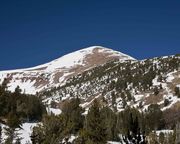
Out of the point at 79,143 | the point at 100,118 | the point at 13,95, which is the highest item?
the point at 13,95

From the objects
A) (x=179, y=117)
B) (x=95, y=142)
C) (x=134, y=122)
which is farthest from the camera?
(x=179, y=117)

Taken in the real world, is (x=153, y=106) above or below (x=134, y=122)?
above

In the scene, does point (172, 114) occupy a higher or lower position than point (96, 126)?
higher

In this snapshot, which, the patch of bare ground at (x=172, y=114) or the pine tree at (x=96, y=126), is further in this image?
the patch of bare ground at (x=172, y=114)

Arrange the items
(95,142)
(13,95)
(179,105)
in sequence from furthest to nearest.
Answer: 1. (179,105)
2. (13,95)
3. (95,142)

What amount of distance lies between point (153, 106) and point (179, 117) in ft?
60.6

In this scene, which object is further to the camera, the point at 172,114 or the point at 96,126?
the point at 172,114

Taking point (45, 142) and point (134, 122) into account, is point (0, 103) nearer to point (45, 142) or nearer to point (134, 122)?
point (45, 142)

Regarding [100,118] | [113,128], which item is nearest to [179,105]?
[113,128]

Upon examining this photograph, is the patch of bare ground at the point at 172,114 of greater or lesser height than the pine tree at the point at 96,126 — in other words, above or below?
above

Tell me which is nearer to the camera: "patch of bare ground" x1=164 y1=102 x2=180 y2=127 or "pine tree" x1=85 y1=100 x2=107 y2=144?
"pine tree" x1=85 y1=100 x2=107 y2=144

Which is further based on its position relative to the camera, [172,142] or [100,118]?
[100,118]

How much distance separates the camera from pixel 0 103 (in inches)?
2125

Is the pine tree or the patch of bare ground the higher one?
the patch of bare ground
